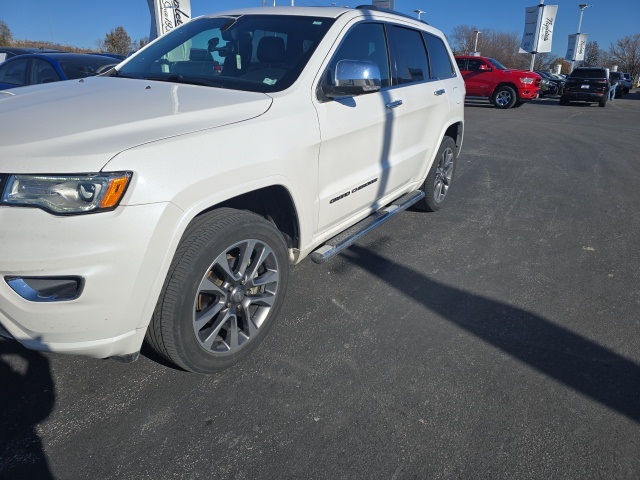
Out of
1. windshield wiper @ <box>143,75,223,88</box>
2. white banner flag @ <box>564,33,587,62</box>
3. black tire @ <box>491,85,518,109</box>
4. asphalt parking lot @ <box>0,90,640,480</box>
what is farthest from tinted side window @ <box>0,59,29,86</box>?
white banner flag @ <box>564,33,587,62</box>

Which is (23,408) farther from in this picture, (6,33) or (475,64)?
(6,33)

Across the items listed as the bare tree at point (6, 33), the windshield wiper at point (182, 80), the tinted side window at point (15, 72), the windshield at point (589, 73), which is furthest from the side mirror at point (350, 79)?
the bare tree at point (6, 33)

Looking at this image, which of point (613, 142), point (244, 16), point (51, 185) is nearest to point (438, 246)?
point (244, 16)

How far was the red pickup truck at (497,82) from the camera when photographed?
61.3ft

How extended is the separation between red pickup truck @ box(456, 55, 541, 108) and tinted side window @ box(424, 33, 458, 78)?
15.2 metres

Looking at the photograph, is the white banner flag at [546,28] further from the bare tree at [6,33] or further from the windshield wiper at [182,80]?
the bare tree at [6,33]

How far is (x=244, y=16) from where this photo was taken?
3574 millimetres

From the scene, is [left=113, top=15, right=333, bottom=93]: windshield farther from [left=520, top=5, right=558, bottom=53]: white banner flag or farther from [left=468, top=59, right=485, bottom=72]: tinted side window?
[left=520, top=5, right=558, bottom=53]: white banner flag

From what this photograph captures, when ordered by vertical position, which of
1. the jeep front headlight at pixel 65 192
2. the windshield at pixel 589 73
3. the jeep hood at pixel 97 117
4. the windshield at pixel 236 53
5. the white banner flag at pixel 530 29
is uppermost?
the white banner flag at pixel 530 29

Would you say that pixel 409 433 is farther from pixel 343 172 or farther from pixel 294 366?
pixel 343 172

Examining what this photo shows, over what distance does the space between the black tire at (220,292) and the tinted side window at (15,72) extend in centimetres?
681

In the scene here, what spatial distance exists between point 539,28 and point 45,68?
110 feet

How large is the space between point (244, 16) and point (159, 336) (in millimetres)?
2500

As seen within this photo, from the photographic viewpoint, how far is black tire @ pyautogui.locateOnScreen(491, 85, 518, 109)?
62.7 feet
